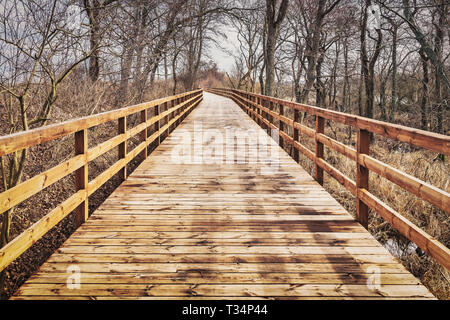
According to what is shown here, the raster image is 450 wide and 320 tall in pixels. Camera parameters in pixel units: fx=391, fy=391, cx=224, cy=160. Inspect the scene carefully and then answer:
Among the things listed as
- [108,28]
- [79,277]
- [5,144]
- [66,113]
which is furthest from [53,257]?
[66,113]

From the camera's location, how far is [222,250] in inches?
126

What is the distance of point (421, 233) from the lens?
2.79m

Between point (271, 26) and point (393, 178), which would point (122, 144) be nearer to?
point (393, 178)

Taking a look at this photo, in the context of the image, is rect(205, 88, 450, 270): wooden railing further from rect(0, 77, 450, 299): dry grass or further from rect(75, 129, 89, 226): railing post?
rect(75, 129, 89, 226): railing post

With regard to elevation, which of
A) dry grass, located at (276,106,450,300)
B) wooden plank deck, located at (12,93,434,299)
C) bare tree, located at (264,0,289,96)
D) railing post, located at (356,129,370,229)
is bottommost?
dry grass, located at (276,106,450,300)

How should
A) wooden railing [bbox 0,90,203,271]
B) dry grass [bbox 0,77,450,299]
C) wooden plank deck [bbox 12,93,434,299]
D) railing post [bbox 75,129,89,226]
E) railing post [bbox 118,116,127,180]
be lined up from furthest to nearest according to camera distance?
railing post [bbox 118,116,127,180]
dry grass [bbox 0,77,450,299]
railing post [bbox 75,129,89,226]
wooden plank deck [bbox 12,93,434,299]
wooden railing [bbox 0,90,203,271]

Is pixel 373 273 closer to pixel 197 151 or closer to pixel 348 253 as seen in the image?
pixel 348 253

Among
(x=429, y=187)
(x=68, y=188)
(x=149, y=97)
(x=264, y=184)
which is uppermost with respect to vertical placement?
(x=149, y=97)

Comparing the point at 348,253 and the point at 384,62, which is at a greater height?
the point at 384,62

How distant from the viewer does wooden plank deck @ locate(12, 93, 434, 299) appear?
8.48 ft

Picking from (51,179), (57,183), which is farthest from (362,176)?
(57,183)

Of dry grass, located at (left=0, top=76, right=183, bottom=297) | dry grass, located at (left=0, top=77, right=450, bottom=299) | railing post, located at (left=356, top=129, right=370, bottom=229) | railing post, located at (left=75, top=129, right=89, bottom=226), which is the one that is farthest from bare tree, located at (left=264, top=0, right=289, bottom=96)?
railing post, located at (left=75, top=129, right=89, bottom=226)

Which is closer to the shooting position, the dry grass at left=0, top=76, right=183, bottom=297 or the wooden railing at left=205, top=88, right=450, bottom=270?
the wooden railing at left=205, top=88, right=450, bottom=270

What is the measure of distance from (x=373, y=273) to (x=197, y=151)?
17.9 ft
